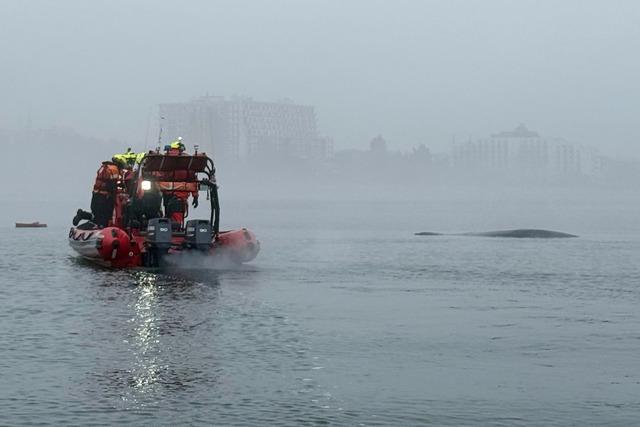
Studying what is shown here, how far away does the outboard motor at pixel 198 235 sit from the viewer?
4162 centimetres

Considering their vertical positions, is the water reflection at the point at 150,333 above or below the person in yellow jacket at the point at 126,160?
below

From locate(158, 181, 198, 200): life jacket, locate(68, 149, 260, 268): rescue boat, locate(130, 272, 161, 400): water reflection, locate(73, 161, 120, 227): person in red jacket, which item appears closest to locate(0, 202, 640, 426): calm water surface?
locate(130, 272, 161, 400): water reflection

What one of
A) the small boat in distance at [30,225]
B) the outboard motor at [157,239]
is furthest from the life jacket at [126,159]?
the small boat in distance at [30,225]

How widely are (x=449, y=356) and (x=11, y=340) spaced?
928 cm

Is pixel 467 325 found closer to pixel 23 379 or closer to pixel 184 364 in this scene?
pixel 184 364

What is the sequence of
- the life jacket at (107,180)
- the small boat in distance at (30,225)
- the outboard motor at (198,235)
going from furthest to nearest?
the small boat in distance at (30,225) < the life jacket at (107,180) < the outboard motor at (198,235)

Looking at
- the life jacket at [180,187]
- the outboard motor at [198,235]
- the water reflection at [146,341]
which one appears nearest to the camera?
the water reflection at [146,341]

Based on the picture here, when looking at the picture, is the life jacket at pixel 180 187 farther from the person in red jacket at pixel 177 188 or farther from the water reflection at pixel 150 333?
the water reflection at pixel 150 333

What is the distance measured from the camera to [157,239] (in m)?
41.0

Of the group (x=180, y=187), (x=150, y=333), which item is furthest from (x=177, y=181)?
(x=150, y=333)

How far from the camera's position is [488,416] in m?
16.9

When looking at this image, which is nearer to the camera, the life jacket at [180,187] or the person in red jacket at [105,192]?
the life jacket at [180,187]

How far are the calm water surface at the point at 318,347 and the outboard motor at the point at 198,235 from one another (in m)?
1.25

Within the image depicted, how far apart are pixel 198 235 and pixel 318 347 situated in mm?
18493
